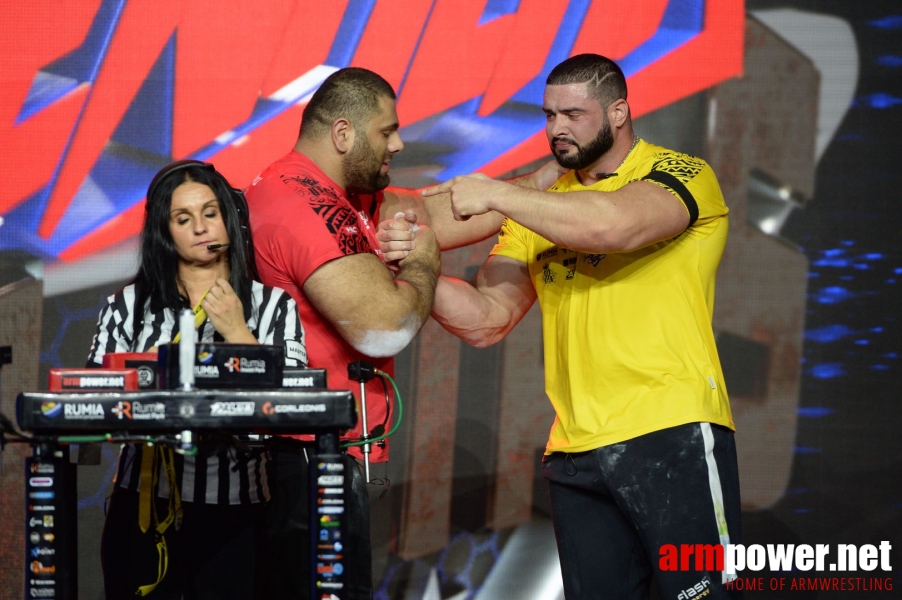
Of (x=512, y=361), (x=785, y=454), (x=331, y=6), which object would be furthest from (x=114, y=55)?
(x=785, y=454)

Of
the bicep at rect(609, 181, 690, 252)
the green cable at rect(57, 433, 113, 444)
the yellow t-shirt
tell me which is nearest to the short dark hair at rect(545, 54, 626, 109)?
the yellow t-shirt

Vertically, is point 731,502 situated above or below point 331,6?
below

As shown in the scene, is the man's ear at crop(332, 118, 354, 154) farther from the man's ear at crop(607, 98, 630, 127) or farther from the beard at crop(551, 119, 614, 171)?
the man's ear at crop(607, 98, 630, 127)

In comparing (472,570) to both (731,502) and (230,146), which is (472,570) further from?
(230,146)

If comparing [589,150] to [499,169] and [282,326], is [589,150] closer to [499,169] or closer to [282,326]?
[282,326]

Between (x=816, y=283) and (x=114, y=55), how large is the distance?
2763mm

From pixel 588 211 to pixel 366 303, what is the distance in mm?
531

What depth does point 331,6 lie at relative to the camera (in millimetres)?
3344

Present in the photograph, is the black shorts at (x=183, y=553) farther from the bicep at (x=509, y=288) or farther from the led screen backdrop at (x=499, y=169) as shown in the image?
the led screen backdrop at (x=499, y=169)

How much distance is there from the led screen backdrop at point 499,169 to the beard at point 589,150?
1.13m

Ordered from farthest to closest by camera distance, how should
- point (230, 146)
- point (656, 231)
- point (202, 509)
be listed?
point (230, 146) → point (656, 231) → point (202, 509)

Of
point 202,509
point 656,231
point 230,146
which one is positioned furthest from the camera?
point 230,146

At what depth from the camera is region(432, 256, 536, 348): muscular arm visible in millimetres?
2320

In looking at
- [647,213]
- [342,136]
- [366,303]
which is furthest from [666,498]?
[342,136]
